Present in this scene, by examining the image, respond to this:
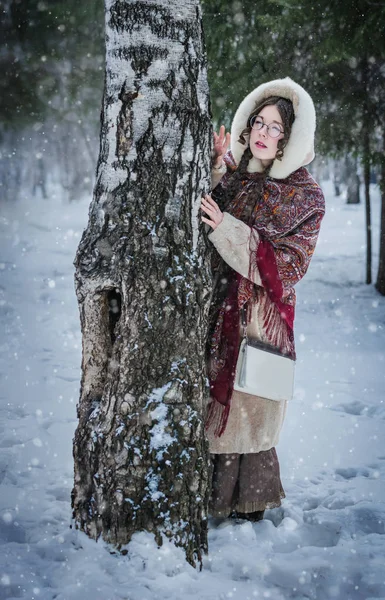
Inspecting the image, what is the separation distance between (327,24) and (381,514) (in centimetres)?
612

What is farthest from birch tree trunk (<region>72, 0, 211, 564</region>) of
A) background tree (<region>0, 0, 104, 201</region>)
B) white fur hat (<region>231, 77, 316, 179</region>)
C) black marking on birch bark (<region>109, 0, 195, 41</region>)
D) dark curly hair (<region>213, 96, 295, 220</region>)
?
background tree (<region>0, 0, 104, 201</region>)

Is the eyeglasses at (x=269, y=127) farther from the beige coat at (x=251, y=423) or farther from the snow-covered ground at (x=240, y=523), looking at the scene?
the snow-covered ground at (x=240, y=523)

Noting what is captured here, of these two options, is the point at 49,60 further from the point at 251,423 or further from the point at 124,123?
the point at 251,423

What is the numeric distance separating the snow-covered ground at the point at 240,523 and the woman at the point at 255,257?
0.31 metres

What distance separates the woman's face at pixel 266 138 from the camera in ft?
8.21

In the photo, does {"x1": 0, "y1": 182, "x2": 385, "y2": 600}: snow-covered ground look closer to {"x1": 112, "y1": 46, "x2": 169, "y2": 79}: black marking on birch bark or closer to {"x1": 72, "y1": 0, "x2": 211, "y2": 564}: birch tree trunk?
{"x1": 72, "y1": 0, "x2": 211, "y2": 564}: birch tree trunk

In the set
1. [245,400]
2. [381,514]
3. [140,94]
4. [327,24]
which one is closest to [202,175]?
[140,94]

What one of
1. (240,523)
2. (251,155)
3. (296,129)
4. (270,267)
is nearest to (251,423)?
(240,523)

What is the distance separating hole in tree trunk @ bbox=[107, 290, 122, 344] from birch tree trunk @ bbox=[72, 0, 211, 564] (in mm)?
A: 75

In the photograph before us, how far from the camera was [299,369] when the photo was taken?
5.45 meters

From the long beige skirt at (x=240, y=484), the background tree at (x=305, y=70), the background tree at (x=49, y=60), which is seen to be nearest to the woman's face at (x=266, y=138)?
the long beige skirt at (x=240, y=484)

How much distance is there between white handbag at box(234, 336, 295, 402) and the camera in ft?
8.09

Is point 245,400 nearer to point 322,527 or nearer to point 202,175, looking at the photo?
point 322,527

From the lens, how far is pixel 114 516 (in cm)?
213
